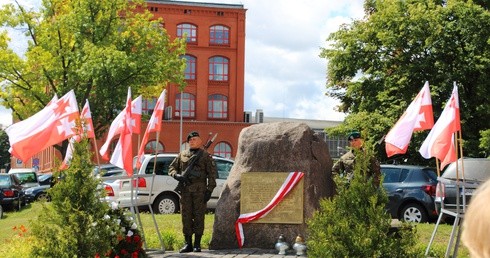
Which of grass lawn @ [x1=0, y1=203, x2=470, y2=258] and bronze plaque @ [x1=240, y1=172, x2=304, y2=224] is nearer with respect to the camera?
grass lawn @ [x1=0, y1=203, x2=470, y2=258]

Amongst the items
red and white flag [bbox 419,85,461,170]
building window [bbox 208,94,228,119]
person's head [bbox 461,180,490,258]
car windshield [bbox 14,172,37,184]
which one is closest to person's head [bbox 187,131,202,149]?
red and white flag [bbox 419,85,461,170]

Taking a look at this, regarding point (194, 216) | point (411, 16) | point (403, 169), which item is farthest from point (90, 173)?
point (411, 16)

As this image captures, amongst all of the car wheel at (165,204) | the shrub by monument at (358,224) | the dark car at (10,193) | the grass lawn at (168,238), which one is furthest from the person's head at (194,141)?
the dark car at (10,193)

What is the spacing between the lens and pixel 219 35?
64.7 metres

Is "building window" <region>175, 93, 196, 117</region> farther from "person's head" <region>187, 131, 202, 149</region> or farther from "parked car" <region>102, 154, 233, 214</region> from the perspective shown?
"person's head" <region>187, 131, 202, 149</region>

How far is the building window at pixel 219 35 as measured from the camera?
6456 centimetres

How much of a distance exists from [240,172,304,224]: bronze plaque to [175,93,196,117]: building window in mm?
51632

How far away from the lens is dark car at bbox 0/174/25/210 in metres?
25.7

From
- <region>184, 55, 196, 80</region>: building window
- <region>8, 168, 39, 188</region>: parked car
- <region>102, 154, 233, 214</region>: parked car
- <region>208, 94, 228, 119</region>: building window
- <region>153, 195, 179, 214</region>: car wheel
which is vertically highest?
<region>184, 55, 196, 80</region>: building window

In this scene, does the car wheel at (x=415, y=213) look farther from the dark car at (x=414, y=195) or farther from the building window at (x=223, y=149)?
the building window at (x=223, y=149)

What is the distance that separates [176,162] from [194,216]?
34.8 inches

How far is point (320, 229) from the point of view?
274 inches

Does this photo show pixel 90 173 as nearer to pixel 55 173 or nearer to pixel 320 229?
pixel 55 173

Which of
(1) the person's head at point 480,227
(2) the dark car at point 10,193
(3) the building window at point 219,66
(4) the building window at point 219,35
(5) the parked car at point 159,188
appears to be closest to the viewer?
(1) the person's head at point 480,227
